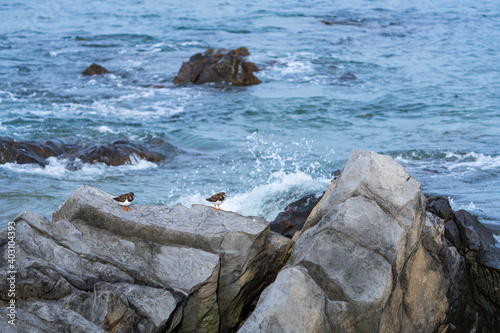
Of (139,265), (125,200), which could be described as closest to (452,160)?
(125,200)

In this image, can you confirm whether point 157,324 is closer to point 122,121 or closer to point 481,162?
point 481,162

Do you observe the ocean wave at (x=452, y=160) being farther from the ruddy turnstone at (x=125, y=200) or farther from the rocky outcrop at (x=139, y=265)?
the ruddy turnstone at (x=125, y=200)

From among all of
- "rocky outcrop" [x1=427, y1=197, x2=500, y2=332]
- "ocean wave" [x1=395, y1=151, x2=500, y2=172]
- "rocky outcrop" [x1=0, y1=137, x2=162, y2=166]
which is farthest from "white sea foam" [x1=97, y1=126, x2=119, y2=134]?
"rocky outcrop" [x1=427, y1=197, x2=500, y2=332]

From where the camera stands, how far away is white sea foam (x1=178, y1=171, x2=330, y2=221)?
1122 cm

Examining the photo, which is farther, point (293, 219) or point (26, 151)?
point (26, 151)

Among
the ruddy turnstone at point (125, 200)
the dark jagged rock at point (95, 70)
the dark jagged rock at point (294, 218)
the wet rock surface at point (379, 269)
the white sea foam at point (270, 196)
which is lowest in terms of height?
the white sea foam at point (270, 196)

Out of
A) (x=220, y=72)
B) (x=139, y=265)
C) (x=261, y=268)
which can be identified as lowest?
(x=220, y=72)

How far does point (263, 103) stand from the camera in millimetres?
19531

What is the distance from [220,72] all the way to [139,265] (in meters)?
16.6

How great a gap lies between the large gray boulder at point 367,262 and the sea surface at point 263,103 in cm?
360

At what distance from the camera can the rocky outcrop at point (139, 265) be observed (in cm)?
554

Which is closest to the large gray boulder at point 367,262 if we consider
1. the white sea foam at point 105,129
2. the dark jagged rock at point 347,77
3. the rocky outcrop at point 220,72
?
the white sea foam at point 105,129

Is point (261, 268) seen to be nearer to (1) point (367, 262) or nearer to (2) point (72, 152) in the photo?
(1) point (367, 262)

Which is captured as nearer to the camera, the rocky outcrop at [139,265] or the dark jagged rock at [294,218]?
the rocky outcrop at [139,265]
